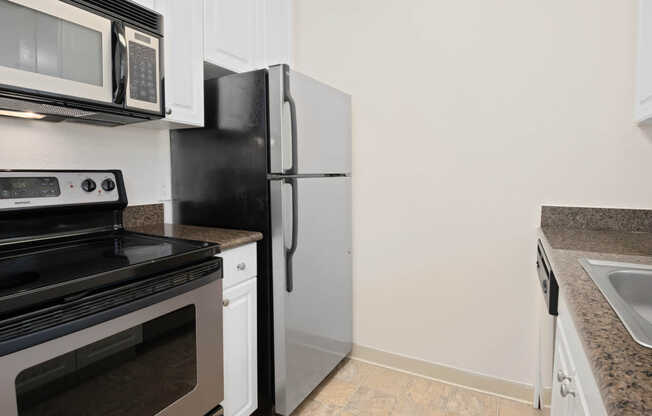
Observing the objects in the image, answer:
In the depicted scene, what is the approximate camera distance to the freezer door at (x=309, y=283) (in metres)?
1.69

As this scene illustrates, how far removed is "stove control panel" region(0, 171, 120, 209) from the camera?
1306 mm

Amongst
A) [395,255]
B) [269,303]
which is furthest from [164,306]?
[395,255]

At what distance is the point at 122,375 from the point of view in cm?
104

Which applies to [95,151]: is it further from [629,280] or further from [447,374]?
[447,374]

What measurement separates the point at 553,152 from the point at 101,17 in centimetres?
204

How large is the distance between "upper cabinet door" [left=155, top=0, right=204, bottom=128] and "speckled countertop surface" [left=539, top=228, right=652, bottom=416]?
156 cm

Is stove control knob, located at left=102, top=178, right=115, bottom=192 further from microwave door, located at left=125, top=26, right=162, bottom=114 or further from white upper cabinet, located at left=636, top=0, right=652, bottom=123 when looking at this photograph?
white upper cabinet, located at left=636, top=0, right=652, bottom=123

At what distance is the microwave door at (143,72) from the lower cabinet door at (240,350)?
81cm

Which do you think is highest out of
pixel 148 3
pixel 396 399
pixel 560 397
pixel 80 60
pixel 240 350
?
pixel 148 3

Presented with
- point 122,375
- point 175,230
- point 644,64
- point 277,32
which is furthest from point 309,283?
point 644,64

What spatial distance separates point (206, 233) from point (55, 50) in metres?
0.85

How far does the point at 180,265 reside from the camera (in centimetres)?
122

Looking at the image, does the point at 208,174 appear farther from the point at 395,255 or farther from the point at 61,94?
the point at 395,255

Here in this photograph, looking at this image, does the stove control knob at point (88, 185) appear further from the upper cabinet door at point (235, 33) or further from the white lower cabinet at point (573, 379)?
the white lower cabinet at point (573, 379)
